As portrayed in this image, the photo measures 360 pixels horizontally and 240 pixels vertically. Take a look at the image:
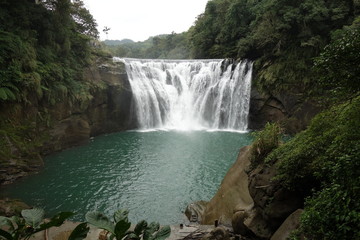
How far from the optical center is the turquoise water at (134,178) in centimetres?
912

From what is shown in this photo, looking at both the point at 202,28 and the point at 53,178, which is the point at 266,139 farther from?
the point at 202,28

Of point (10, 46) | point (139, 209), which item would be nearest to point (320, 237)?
point (139, 209)

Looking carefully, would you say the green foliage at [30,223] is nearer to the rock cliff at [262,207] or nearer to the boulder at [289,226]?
the boulder at [289,226]

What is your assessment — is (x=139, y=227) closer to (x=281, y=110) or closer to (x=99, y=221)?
(x=99, y=221)

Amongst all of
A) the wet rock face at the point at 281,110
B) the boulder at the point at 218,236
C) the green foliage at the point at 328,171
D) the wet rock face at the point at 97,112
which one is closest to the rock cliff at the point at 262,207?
the green foliage at the point at 328,171

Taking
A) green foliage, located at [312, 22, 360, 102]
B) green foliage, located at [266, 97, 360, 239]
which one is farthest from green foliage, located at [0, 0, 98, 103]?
green foliage, located at [312, 22, 360, 102]

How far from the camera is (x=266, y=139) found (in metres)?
5.66

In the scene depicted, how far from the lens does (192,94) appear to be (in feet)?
81.9

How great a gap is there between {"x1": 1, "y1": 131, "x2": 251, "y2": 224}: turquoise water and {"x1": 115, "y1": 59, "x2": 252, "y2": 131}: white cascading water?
5086 millimetres

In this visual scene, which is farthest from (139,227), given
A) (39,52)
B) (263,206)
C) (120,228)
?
(39,52)

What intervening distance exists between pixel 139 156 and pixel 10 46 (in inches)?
350

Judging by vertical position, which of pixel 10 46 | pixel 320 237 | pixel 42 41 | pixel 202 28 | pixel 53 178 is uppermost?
pixel 202 28

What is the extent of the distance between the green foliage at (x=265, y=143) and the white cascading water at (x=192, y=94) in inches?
649

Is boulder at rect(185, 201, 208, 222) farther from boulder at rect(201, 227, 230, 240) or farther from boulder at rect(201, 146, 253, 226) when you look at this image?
boulder at rect(201, 227, 230, 240)
